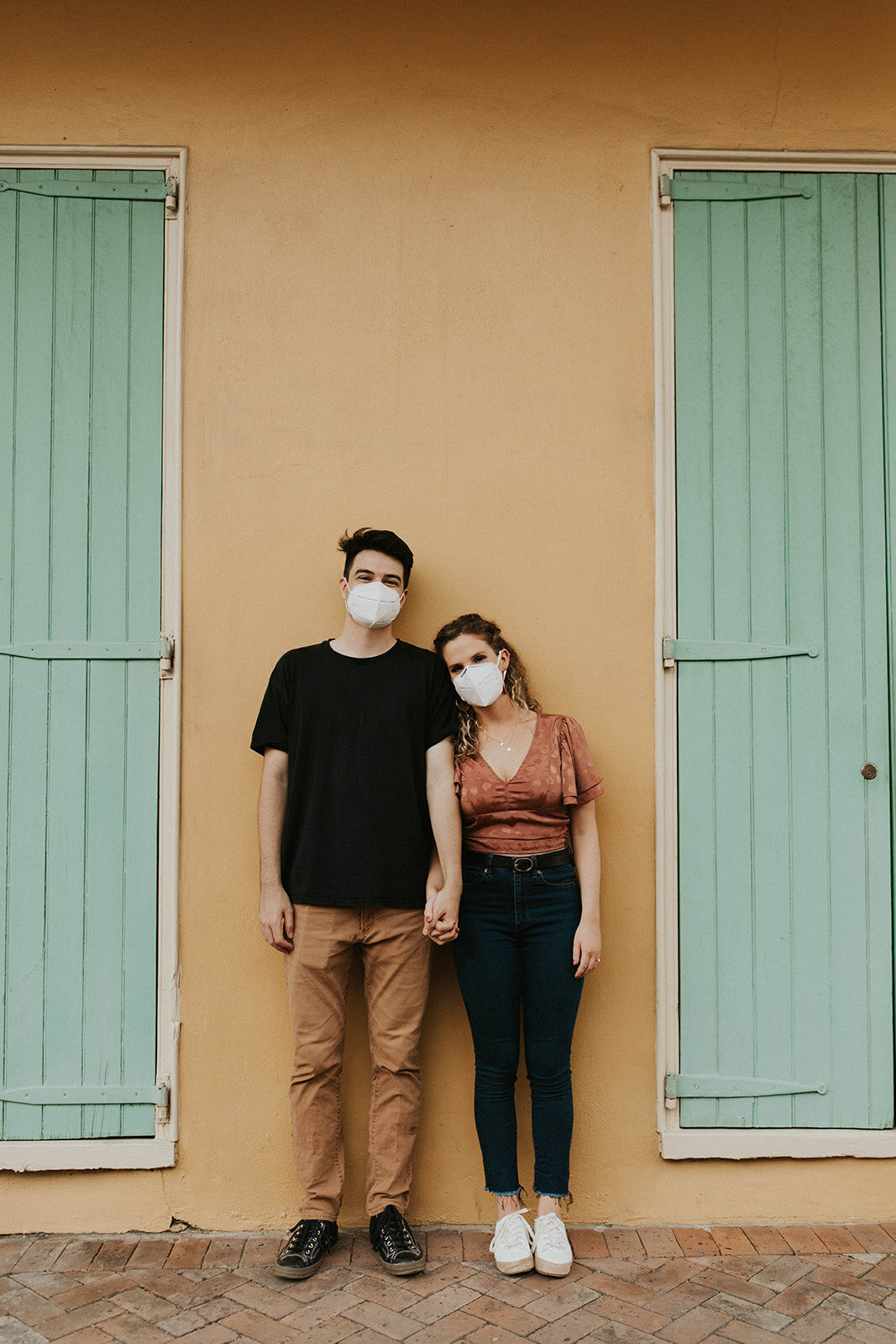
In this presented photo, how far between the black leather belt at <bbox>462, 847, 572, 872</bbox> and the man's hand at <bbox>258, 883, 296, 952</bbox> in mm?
623

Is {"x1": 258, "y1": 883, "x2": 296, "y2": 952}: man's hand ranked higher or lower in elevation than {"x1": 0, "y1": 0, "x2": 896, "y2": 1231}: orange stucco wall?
lower

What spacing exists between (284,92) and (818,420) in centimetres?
225

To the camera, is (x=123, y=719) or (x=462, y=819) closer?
(x=462, y=819)

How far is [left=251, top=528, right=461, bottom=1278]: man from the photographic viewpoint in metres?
3.00

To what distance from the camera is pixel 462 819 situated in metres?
3.09

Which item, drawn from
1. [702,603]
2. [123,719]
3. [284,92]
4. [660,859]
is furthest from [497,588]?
[284,92]

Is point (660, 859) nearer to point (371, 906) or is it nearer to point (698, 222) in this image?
point (371, 906)

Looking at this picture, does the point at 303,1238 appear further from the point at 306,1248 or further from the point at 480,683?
the point at 480,683

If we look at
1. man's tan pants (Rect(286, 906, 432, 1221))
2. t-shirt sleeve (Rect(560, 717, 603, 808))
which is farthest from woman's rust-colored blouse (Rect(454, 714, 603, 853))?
man's tan pants (Rect(286, 906, 432, 1221))

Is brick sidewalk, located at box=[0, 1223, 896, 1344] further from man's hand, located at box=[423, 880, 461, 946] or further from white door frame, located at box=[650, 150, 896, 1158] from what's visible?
man's hand, located at box=[423, 880, 461, 946]

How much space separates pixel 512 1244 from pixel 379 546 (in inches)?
89.0

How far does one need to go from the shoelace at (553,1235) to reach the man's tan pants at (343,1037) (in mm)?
448

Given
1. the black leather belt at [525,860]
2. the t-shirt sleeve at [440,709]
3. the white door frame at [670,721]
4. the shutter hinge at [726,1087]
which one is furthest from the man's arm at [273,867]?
the shutter hinge at [726,1087]

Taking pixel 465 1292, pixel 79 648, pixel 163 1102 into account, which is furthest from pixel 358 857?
pixel 465 1292
